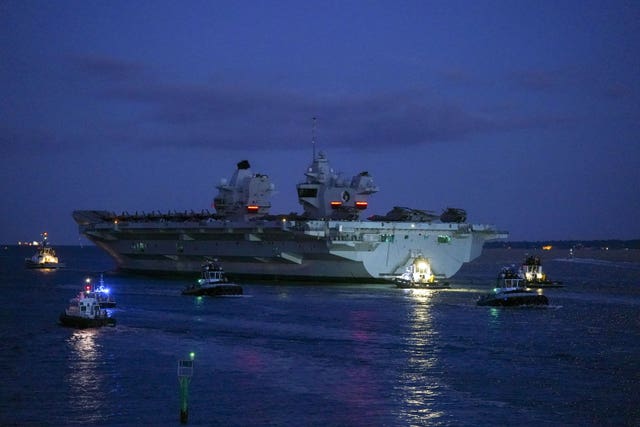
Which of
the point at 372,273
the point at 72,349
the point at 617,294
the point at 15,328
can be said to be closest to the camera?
the point at 72,349

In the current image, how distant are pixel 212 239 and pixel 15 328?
31.9 meters

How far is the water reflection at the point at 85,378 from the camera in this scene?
23562mm

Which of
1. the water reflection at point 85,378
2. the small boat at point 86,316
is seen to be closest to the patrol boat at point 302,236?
the small boat at point 86,316

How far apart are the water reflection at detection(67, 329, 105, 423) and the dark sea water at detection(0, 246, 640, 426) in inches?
2.0

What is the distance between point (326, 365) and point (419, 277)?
113 ft

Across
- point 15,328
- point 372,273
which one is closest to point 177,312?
point 15,328

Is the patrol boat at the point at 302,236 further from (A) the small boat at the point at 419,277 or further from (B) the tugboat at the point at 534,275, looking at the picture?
(B) the tugboat at the point at 534,275

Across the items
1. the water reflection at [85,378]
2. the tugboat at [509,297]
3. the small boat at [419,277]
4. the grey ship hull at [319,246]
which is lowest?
the water reflection at [85,378]

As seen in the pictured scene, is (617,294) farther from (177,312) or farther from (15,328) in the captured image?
(15,328)

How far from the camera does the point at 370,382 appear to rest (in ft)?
90.0

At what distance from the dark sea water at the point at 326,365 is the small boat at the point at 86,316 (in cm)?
88

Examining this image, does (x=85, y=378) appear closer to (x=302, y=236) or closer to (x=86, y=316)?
(x=86, y=316)

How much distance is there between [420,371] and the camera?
29.5 m

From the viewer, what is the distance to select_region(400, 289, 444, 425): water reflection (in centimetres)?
2369
